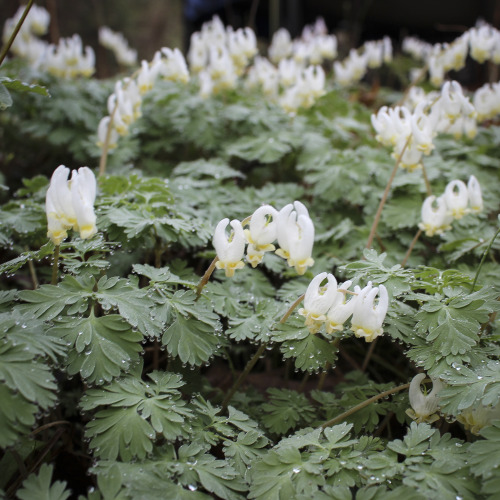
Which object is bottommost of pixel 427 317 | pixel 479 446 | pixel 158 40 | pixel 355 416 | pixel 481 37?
pixel 355 416

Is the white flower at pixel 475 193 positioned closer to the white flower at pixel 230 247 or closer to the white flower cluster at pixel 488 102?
the white flower cluster at pixel 488 102

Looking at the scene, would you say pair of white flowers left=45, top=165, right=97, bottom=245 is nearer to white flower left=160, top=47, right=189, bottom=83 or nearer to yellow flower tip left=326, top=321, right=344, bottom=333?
yellow flower tip left=326, top=321, right=344, bottom=333

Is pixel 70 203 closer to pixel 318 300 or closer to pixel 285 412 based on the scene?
pixel 318 300

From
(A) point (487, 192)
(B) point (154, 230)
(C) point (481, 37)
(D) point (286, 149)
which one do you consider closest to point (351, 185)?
(D) point (286, 149)

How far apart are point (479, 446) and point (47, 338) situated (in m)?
1.39

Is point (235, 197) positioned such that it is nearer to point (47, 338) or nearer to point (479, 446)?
point (47, 338)

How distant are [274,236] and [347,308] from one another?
14.6 inches

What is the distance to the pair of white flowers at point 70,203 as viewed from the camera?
1.57 m

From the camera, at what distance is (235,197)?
113 inches

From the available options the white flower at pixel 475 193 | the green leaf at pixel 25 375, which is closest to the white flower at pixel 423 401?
→ the white flower at pixel 475 193

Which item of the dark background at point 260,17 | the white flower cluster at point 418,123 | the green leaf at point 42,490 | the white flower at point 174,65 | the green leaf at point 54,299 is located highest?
the dark background at point 260,17

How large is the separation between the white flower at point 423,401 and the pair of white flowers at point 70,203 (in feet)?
4.35

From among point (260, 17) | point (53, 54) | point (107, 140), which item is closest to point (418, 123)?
point (107, 140)

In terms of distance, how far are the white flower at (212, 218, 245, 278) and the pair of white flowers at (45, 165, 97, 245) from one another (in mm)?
452
